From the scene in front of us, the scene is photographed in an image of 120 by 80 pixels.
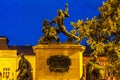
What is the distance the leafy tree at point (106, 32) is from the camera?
1686 inches

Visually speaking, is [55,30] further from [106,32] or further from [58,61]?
[106,32]

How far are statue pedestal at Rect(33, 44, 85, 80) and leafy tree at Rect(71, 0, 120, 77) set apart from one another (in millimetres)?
8358

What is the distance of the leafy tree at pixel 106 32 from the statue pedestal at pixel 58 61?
27.4 feet

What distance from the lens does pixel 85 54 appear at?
8744 cm

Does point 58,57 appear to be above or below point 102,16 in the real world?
below

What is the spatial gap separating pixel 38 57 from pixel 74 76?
8.49 feet

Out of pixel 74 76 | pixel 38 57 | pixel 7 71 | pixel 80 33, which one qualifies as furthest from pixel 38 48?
pixel 7 71

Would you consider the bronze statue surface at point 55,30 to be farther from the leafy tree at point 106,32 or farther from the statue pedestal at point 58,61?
the leafy tree at point 106,32

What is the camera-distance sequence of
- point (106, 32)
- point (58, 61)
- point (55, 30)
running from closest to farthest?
point (58, 61) → point (55, 30) → point (106, 32)

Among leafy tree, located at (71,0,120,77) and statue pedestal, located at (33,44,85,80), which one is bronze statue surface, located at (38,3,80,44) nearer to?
statue pedestal, located at (33,44,85,80)

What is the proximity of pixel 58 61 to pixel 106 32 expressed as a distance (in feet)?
39.1

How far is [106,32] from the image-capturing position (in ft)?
148

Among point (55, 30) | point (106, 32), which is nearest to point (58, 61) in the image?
point (55, 30)

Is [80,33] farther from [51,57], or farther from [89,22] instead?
[51,57]
